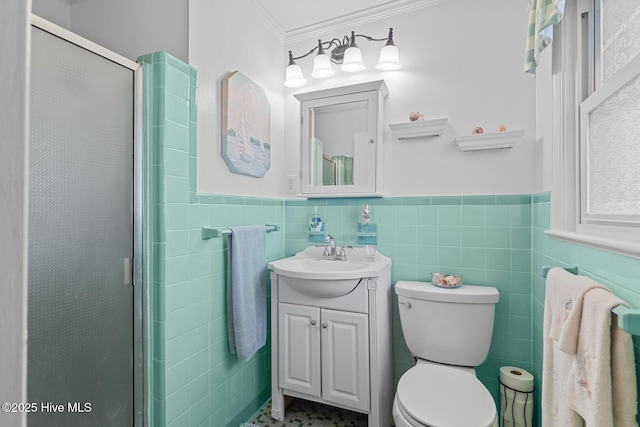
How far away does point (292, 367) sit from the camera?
1.67 meters

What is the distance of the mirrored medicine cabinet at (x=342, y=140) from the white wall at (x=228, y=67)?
20cm

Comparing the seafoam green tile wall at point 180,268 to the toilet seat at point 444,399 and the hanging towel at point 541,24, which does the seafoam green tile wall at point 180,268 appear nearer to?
the toilet seat at point 444,399

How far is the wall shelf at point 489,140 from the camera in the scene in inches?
62.4

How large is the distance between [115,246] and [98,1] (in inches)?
59.8

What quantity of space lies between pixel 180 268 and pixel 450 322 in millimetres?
1314

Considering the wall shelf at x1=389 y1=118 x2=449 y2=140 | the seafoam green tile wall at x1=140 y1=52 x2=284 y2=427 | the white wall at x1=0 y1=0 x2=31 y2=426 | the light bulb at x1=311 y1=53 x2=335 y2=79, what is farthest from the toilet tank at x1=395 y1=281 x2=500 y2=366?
the white wall at x1=0 y1=0 x2=31 y2=426

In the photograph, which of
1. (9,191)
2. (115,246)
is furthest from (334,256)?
(9,191)

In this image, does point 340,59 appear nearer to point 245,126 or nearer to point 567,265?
point 245,126

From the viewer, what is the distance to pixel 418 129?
1.78 m

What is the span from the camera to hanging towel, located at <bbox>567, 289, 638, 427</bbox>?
603 mm

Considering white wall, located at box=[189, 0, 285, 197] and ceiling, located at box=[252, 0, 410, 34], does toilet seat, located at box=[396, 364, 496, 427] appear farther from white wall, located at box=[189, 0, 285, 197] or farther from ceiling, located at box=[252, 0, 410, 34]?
ceiling, located at box=[252, 0, 410, 34]

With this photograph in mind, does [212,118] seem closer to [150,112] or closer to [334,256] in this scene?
[150,112]

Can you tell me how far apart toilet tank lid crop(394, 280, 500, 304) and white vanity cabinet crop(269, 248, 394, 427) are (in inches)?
5.5

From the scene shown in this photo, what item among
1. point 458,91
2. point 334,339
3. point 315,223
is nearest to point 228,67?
point 315,223
